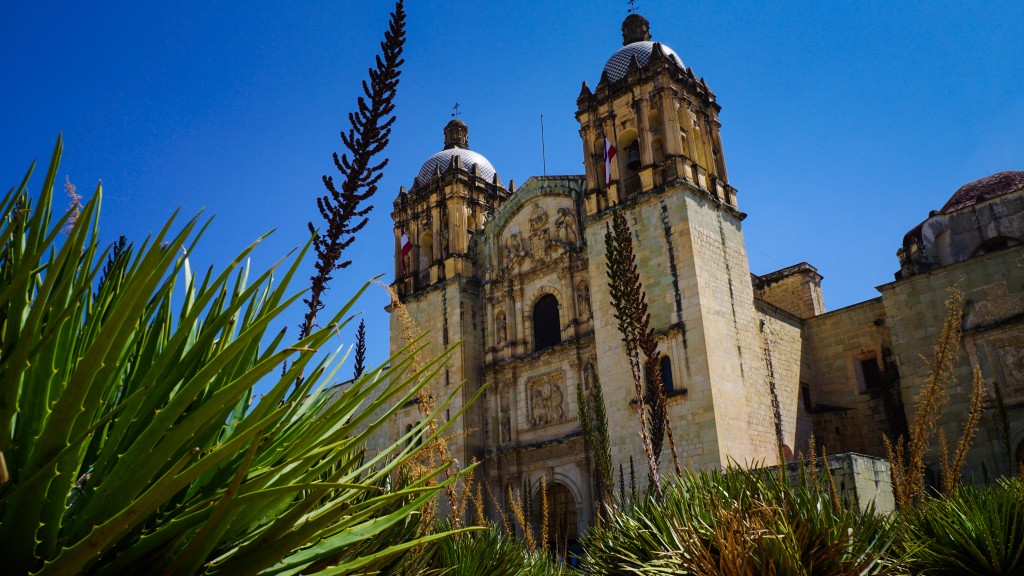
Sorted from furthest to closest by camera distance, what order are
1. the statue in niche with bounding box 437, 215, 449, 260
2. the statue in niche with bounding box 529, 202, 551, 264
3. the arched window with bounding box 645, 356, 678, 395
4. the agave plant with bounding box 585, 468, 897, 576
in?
1. the statue in niche with bounding box 437, 215, 449, 260
2. the statue in niche with bounding box 529, 202, 551, 264
3. the arched window with bounding box 645, 356, 678, 395
4. the agave plant with bounding box 585, 468, 897, 576

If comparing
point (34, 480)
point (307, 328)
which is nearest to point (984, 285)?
point (307, 328)

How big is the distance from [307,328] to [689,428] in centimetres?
1353

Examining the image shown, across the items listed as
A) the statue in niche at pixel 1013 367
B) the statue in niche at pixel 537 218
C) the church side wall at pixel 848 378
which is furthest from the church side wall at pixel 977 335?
the statue in niche at pixel 537 218

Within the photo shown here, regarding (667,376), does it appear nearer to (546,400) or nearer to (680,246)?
(680,246)

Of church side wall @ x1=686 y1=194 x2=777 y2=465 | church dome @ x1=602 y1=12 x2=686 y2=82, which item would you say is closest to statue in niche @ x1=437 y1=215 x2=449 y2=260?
church dome @ x1=602 y1=12 x2=686 y2=82

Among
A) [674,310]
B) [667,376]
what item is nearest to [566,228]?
[674,310]

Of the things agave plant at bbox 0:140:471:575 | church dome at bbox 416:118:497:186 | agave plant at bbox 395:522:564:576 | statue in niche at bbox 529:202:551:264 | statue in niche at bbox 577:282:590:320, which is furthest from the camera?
church dome at bbox 416:118:497:186

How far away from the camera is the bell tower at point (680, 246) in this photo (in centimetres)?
1583

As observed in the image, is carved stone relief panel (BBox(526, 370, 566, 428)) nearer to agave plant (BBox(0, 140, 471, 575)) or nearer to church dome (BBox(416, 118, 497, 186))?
church dome (BBox(416, 118, 497, 186))

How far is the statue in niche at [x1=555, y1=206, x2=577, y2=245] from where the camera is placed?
2050 centimetres

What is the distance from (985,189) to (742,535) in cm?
2044

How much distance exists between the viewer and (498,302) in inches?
850

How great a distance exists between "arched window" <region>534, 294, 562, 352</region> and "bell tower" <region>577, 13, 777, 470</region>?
2499 mm

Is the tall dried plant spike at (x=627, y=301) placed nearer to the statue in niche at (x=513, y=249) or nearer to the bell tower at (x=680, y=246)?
the bell tower at (x=680, y=246)
